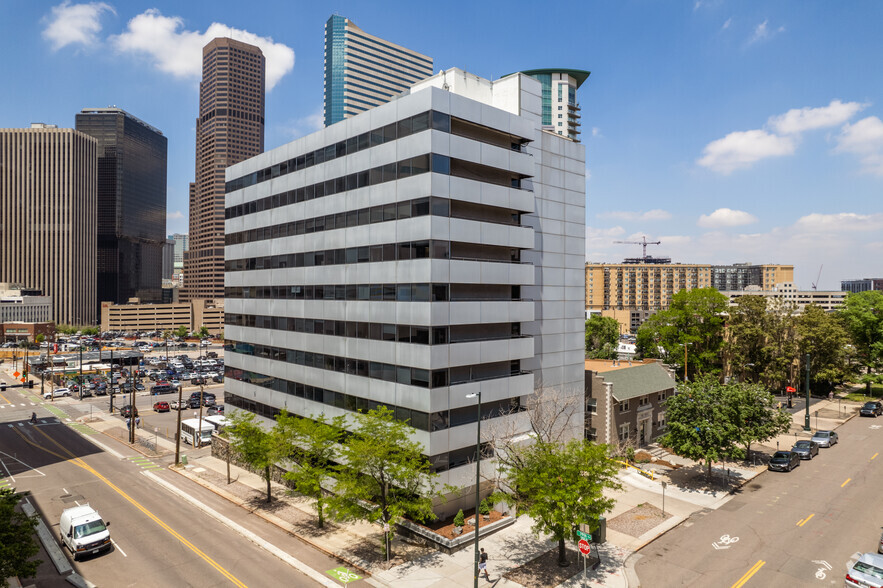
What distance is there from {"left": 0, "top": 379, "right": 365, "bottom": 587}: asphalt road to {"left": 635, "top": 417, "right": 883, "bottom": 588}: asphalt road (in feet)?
57.9

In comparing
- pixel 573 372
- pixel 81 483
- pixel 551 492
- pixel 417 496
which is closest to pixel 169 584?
pixel 417 496

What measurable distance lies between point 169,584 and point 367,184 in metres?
26.8

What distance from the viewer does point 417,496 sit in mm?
29734

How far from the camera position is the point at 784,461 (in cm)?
4234

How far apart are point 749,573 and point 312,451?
1023 inches

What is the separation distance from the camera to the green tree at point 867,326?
7344 cm

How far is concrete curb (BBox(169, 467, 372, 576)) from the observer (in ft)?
90.0

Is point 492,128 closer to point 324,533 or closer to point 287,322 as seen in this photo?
point 287,322

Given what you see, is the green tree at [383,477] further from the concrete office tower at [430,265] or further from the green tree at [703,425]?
the green tree at [703,425]

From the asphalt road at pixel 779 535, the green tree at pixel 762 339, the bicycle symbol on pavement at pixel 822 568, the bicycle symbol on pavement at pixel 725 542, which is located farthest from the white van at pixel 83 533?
the green tree at pixel 762 339

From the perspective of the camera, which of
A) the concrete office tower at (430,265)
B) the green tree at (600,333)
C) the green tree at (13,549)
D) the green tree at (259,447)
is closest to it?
the green tree at (13,549)

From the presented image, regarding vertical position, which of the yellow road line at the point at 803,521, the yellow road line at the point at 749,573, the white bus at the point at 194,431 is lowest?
the white bus at the point at 194,431

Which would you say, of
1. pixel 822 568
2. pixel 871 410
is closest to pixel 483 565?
pixel 822 568

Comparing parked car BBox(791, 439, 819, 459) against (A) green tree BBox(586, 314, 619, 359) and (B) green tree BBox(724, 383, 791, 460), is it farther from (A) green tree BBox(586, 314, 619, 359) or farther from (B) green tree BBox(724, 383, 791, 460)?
→ (A) green tree BBox(586, 314, 619, 359)
